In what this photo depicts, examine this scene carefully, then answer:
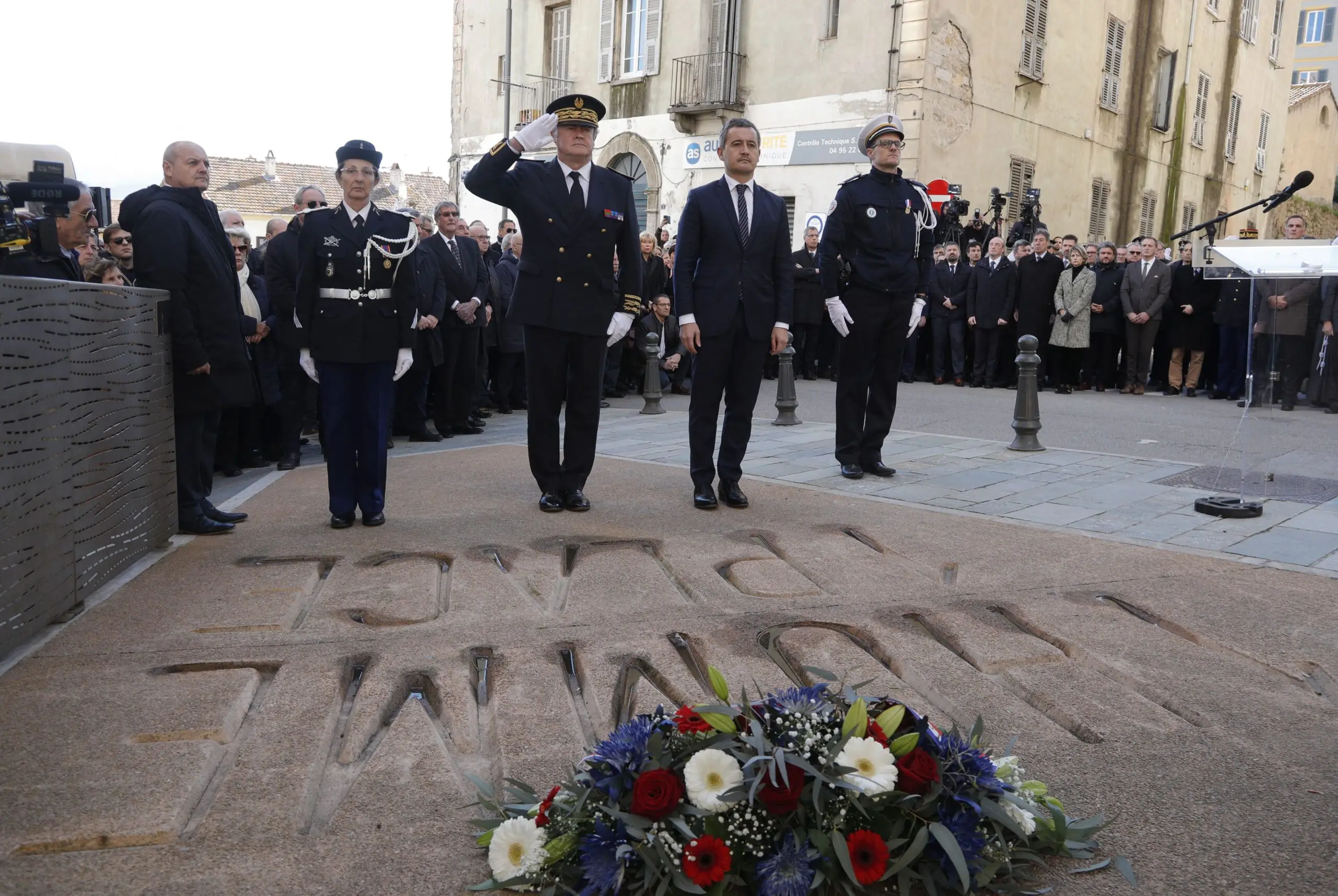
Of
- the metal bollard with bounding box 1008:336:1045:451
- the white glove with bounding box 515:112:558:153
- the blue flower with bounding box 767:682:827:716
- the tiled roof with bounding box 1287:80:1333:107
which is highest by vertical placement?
the tiled roof with bounding box 1287:80:1333:107

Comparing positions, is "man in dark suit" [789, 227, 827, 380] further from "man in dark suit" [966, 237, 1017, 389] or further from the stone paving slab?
the stone paving slab

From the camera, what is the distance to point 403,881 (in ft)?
7.91

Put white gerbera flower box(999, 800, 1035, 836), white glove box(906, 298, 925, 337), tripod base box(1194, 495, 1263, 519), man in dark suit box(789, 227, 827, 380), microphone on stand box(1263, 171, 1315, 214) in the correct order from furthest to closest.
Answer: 1. man in dark suit box(789, 227, 827, 380)
2. white glove box(906, 298, 925, 337)
3. microphone on stand box(1263, 171, 1315, 214)
4. tripod base box(1194, 495, 1263, 519)
5. white gerbera flower box(999, 800, 1035, 836)

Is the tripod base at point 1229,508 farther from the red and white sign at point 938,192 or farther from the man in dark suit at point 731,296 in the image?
the red and white sign at point 938,192

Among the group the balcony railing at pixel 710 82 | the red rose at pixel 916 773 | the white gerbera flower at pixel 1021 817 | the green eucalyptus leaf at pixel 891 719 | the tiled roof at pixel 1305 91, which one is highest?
the tiled roof at pixel 1305 91

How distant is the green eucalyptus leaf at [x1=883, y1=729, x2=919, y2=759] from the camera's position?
7.79ft

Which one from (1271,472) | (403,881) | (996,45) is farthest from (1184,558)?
(996,45)

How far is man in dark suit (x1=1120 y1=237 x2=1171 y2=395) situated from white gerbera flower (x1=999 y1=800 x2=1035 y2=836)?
12346 millimetres

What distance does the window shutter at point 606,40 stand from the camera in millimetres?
25484

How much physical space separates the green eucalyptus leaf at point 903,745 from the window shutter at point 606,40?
24649mm

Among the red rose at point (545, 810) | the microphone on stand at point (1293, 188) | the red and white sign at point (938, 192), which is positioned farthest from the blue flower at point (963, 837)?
the red and white sign at point (938, 192)

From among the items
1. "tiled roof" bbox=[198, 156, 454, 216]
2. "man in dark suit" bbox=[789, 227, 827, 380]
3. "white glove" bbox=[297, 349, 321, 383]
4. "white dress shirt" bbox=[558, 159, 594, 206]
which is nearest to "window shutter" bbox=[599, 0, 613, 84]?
"man in dark suit" bbox=[789, 227, 827, 380]

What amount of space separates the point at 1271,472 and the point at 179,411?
6.47 metres

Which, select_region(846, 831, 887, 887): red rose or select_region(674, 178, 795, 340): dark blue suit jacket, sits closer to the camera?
select_region(846, 831, 887, 887): red rose
